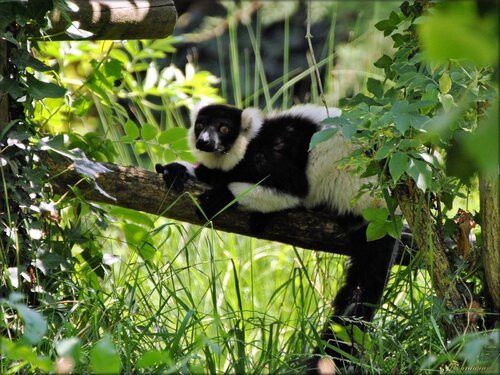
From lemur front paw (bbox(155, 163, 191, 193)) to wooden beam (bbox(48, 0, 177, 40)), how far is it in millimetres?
735

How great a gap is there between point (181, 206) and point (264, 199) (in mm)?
534

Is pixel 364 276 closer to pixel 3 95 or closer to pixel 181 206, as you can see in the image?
pixel 181 206

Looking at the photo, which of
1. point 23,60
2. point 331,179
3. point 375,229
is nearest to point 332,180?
point 331,179

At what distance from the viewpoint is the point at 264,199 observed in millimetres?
4383

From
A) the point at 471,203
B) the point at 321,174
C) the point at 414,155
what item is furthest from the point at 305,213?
the point at 471,203

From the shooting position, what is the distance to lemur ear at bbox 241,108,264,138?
4.94 meters

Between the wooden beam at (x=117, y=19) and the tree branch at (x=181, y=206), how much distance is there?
0.62 metres

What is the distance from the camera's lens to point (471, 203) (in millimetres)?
5867

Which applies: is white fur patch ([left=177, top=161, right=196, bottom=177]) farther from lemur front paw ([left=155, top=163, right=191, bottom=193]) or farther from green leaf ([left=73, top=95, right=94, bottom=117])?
green leaf ([left=73, top=95, right=94, bottom=117])

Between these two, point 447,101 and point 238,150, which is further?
point 238,150

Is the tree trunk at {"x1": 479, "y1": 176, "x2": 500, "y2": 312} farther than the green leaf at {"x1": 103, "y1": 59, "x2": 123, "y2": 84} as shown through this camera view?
No

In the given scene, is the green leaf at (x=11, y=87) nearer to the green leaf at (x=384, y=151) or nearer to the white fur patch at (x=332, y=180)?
the green leaf at (x=384, y=151)

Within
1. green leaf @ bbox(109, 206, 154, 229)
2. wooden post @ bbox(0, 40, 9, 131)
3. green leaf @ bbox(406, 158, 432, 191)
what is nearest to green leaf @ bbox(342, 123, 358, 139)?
green leaf @ bbox(406, 158, 432, 191)

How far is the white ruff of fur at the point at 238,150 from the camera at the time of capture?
493 cm
